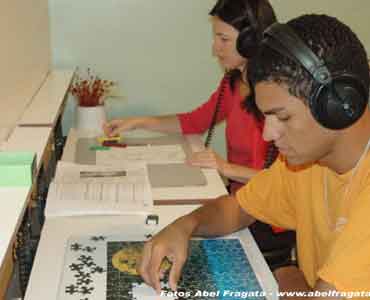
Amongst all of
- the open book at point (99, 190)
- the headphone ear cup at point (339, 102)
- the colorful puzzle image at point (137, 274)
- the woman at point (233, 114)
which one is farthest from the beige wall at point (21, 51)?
the headphone ear cup at point (339, 102)

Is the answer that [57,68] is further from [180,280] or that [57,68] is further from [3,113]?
[180,280]

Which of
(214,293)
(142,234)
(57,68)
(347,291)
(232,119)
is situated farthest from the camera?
(57,68)

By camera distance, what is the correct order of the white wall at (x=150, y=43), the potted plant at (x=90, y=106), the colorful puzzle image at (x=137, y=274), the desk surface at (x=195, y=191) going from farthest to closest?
the white wall at (x=150, y=43) → the potted plant at (x=90, y=106) → the desk surface at (x=195, y=191) → the colorful puzzle image at (x=137, y=274)

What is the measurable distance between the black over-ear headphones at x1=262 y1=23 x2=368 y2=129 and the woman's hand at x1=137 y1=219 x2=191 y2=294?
40 centimetres

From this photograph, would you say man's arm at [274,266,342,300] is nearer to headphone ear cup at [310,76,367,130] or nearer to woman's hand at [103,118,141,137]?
headphone ear cup at [310,76,367,130]

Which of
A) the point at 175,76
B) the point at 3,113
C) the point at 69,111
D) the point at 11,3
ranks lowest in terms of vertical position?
the point at 69,111

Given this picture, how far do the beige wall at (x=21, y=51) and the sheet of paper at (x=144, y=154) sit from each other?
33 centimetres

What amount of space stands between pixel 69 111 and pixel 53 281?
1.62 meters

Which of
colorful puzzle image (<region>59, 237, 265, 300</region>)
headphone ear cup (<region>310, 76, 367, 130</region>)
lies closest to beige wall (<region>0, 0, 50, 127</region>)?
colorful puzzle image (<region>59, 237, 265, 300</region>)

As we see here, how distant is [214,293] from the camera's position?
44.4 inches

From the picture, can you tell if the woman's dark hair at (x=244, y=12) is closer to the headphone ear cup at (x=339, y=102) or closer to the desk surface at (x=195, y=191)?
the desk surface at (x=195, y=191)

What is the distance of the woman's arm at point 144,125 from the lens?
2225mm

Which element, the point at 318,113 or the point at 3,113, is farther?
the point at 3,113

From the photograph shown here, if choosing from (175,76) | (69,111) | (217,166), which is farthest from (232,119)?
(69,111)
